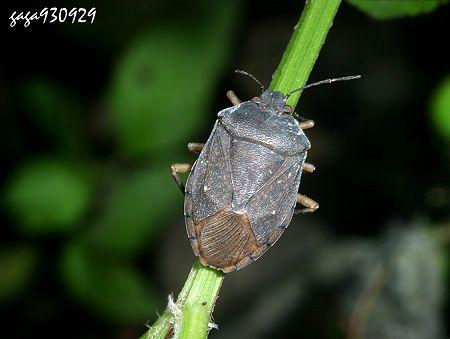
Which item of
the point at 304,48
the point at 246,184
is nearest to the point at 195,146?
the point at 246,184

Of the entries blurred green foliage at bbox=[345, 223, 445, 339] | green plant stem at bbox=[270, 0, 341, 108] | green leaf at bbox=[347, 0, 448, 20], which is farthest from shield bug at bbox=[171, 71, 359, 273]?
blurred green foliage at bbox=[345, 223, 445, 339]

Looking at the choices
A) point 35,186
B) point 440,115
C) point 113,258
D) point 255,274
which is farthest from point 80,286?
point 440,115

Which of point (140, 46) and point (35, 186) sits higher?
point (140, 46)

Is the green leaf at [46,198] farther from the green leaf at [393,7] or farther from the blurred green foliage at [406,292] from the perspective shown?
the green leaf at [393,7]

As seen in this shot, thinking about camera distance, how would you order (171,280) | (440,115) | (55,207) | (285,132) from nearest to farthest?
(285,132)
(440,115)
(55,207)
(171,280)

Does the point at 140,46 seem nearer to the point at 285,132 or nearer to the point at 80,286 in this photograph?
the point at 80,286

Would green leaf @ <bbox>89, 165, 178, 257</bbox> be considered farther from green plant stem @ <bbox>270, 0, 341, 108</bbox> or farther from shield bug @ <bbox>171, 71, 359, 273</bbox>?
green plant stem @ <bbox>270, 0, 341, 108</bbox>
